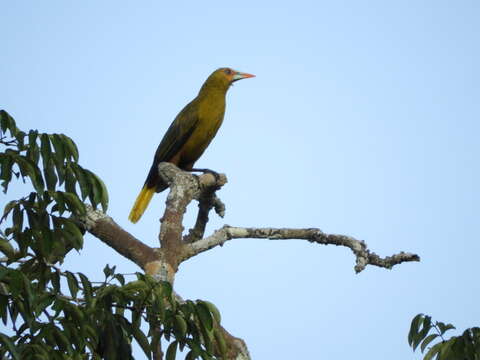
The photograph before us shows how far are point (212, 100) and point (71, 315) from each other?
4.91 m

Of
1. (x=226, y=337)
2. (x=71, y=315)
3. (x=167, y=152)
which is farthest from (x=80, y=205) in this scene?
(x=167, y=152)

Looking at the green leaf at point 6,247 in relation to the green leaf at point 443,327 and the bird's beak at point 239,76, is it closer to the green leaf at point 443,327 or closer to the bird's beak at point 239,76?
the green leaf at point 443,327

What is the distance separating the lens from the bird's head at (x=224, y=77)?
7.33 m

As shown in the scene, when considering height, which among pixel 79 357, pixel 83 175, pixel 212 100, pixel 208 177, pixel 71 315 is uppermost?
pixel 212 100

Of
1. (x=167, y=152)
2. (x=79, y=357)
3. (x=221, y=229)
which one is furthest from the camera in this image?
→ (x=167, y=152)

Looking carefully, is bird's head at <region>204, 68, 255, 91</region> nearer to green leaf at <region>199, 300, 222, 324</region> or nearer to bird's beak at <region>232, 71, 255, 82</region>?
bird's beak at <region>232, 71, 255, 82</region>

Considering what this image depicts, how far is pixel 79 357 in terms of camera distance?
219 cm

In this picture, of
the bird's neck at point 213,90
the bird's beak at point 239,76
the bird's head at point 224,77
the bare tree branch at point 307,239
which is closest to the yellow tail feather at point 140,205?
the bird's neck at point 213,90

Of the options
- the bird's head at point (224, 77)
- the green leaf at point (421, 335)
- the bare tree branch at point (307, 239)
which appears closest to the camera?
the green leaf at point (421, 335)

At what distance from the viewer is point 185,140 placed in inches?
264

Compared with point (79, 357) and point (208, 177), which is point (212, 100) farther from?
point (79, 357)

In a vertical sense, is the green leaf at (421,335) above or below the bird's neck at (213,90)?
below

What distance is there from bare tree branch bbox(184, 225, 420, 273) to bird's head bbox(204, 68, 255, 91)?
3384 mm

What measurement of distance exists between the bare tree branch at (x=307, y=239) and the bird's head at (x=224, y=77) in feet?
11.1
